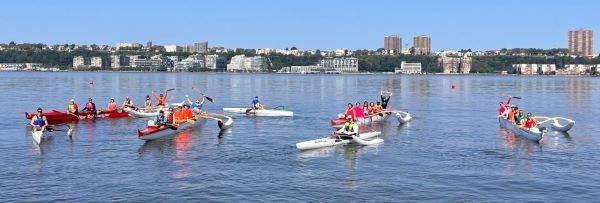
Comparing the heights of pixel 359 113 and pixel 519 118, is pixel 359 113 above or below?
below

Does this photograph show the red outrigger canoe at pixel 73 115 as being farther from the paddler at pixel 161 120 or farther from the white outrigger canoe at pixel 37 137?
the paddler at pixel 161 120

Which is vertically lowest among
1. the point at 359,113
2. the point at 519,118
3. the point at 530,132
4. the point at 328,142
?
the point at 328,142

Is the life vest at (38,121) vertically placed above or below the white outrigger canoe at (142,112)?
above

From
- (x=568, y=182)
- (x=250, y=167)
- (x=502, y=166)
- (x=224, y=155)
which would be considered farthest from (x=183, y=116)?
(x=568, y=182)

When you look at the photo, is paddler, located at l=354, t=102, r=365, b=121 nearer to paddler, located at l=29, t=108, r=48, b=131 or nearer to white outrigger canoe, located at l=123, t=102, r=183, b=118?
white outrigger canoe, located at l=123, t=102, r=183, b=118

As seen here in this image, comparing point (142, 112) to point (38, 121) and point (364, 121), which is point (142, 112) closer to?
point (38, 121)

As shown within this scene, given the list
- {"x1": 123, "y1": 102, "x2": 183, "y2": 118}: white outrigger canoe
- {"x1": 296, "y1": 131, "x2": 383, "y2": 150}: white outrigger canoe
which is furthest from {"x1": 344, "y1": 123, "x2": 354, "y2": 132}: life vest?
{"x1": 123, "y1": 102, "x2": 183, "y2": 118}: white outrigger canoe

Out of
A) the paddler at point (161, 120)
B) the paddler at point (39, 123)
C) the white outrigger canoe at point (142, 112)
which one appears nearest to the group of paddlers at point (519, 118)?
the paddler at point (161, 120)

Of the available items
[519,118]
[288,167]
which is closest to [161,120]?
[288,167]

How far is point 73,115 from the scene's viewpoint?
50.3 metres

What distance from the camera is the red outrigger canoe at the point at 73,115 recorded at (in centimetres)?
4775

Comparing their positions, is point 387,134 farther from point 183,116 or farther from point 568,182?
point 568,182

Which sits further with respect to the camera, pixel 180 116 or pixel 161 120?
pixel 180 116

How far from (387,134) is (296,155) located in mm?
11976
